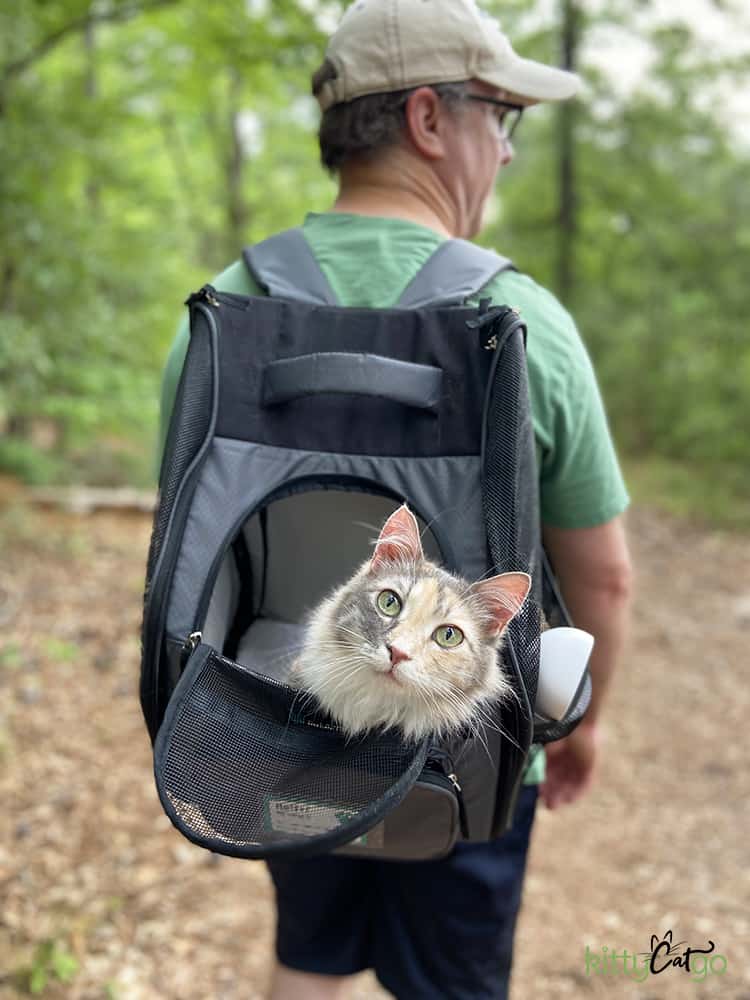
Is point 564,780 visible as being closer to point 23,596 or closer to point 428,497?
point 428,497

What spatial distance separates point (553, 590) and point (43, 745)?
11.8 feet

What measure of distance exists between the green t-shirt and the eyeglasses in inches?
15.8

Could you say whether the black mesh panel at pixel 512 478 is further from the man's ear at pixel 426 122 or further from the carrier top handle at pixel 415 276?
the man's ear at pixel 426 122

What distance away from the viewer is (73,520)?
26.8ft

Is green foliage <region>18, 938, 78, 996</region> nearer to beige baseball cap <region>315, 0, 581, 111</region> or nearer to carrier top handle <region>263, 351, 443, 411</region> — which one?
carrier top handle <region>263, 351, 443, 411</region>

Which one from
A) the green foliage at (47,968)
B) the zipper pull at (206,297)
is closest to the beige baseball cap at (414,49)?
the zipper pull at (206,297)

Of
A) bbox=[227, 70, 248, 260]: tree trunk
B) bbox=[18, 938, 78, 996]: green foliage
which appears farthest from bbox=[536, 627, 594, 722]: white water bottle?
bbox=[227, 70, 248, 260]: tree trunk

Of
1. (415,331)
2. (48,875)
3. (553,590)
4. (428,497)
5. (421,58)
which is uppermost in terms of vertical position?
(421,58)

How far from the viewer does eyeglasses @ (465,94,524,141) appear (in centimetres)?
200

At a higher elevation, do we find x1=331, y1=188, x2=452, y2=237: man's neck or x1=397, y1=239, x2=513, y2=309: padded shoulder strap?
x1=331, y1=188, x2=452, y2=237: man's neck

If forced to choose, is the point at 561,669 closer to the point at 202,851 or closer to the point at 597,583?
the point at 597,583

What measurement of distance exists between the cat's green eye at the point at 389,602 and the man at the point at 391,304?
23.0 inches

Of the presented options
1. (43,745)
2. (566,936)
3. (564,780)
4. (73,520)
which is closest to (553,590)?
(564,780)

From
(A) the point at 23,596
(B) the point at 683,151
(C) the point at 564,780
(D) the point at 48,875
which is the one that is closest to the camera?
(C) the point at 564,780
